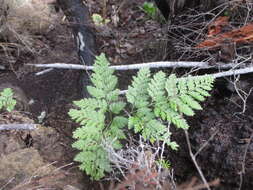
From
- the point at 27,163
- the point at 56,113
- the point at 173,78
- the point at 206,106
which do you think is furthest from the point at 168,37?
the point at 27,163

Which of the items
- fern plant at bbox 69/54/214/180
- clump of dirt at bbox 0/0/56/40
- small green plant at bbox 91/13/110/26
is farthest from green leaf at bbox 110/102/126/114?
small green plant at bbox 91/13/110/26

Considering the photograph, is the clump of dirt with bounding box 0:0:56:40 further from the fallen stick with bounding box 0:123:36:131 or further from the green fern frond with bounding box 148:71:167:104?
the green fern frond with bounding box 148:71:167:104

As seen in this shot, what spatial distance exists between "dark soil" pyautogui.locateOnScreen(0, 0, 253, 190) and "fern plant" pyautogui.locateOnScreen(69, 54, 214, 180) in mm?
256

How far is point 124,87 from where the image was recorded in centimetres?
355

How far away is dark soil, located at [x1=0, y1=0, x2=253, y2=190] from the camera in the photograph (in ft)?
7.77

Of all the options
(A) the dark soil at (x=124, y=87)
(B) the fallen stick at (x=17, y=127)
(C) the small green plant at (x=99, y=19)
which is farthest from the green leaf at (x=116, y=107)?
(C) the small green plant at (x=99, y=19)

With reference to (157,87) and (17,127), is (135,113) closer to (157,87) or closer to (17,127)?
(157,87)

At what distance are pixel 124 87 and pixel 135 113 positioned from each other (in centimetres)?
129

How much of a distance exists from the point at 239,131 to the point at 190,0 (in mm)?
1457

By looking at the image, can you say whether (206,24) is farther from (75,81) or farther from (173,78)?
(75,81)

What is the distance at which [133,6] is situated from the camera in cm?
476

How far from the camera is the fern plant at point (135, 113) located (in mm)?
2133

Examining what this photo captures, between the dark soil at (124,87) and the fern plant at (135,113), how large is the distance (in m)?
0.26

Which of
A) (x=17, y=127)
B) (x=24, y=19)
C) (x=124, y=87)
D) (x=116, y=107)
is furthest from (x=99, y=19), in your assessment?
(x=116, y=107)
